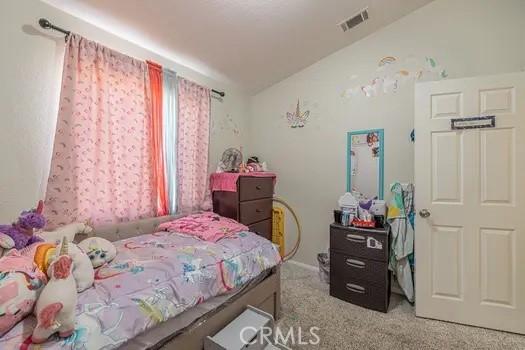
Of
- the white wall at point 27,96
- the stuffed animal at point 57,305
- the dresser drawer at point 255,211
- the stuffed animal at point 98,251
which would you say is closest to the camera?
the stuffed animal at point 57,305

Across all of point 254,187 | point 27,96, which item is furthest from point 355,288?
point 27,96

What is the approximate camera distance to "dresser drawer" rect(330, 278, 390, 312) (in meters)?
2.10

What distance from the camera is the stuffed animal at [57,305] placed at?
798 mm

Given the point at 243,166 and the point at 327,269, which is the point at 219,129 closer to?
the point at 243,166

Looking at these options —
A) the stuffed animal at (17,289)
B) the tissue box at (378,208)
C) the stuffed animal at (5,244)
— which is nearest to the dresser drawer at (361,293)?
the tissue box at (378,208)

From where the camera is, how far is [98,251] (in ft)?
4.53

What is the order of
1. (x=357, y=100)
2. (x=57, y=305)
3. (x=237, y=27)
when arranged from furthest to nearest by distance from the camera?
(x=357, y=100) < (x=237, y=27) < (x=57, y=305)

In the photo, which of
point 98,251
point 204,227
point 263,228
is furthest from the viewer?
point 263,228

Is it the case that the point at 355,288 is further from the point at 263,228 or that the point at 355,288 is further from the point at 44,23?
the point at 44,23

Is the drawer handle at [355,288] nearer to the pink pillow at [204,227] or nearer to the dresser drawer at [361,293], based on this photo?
the dresser drawer at [361,293]

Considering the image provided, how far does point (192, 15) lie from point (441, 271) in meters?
2.88

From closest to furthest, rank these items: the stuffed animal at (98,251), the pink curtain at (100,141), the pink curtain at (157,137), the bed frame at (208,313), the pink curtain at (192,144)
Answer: the bed frame at (208,313), the stuffed animal at (98,251), the pink curtain at (100,141), the pink curtain at (157,137), the pink curtain at (192,144)

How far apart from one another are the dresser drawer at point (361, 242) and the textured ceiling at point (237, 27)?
192 cm

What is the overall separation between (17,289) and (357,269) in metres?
2.25
